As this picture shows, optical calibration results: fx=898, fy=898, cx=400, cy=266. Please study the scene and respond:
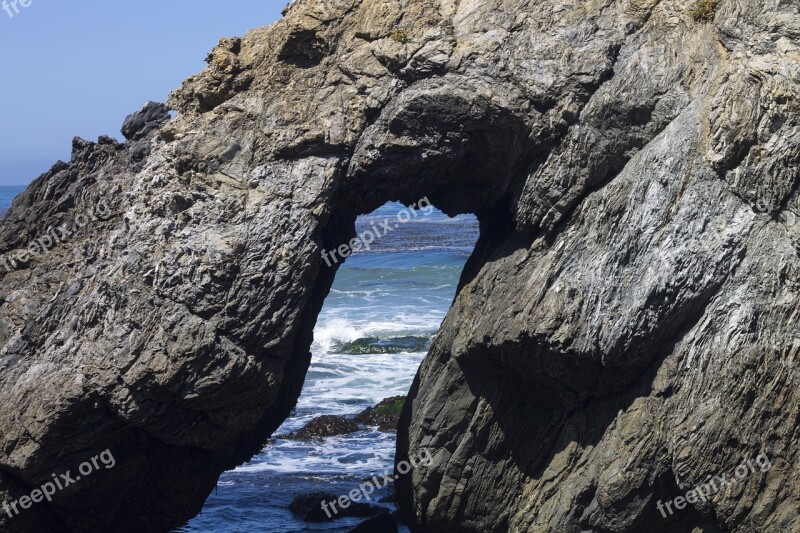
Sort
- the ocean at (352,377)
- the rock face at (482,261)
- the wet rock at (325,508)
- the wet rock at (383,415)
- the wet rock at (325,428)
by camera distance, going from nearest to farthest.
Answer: the rock face at (482,261), the wet rock at (325,508), the ocean at (352,377), the wet rock at (325,428), the wet rock at (383,415)

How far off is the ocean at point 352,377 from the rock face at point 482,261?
7.97 ft

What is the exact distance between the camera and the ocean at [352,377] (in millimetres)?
16719

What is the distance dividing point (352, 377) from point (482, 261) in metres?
12.9

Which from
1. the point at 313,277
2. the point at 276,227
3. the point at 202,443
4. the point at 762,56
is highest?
the point at 762,56

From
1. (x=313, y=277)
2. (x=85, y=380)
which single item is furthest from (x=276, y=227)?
→ (x=85, y=380)

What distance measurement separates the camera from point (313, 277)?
1299 centimetres

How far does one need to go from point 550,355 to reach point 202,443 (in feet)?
17.5

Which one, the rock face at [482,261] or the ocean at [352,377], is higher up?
the rock face at [482,261]

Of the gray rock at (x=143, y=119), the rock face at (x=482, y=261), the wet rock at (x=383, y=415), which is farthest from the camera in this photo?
the wet rock at (x=383, y=415)

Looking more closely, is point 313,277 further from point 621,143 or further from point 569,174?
point 621,143

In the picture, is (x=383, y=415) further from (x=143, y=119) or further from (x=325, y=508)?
(x=143, y=119)

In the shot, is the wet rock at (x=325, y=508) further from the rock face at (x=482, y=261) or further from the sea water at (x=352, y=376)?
the rock face at (x=482, y=261)

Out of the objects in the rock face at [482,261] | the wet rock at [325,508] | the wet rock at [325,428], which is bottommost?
the wet rock at [325,508]

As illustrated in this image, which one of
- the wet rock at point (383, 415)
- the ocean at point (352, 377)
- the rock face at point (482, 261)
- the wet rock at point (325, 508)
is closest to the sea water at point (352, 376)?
the ocean at point (352, 377)
